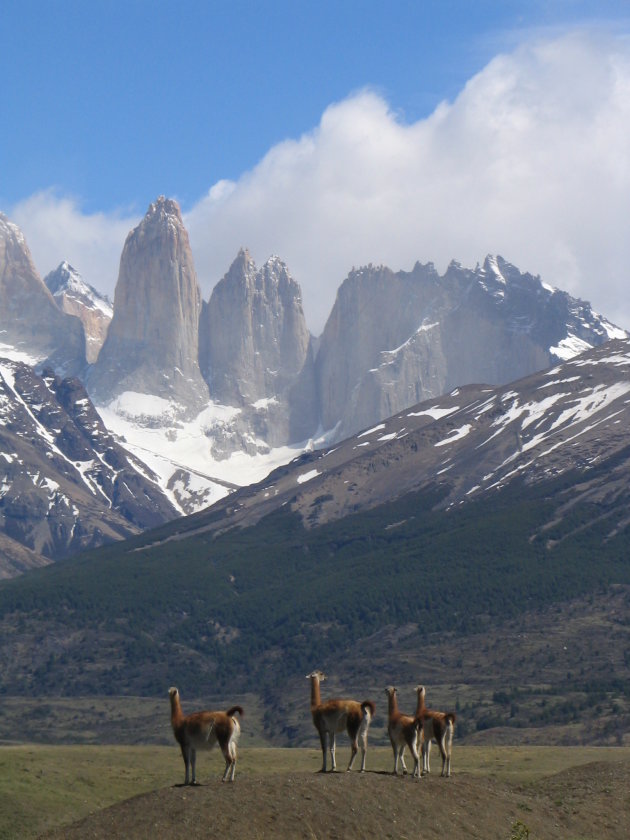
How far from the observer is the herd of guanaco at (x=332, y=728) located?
156ft

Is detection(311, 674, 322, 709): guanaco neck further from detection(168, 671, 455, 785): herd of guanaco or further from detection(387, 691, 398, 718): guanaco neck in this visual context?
detection(387, 691, 398, 718): guanaco neck

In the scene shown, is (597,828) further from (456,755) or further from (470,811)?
(456,755)

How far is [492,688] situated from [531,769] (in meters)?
108

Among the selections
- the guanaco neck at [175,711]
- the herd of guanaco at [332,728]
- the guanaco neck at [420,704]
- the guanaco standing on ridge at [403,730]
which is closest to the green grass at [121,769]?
the guanaco standing on ridge at [403,730]

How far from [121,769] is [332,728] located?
101 ft

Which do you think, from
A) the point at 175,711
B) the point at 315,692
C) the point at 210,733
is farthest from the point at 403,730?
the point at 175,711

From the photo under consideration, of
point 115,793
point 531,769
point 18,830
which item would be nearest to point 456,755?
point 531,769

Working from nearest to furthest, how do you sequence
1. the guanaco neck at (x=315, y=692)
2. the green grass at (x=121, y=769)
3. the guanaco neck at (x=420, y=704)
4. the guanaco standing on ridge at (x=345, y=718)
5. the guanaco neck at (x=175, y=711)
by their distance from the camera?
1. the guanaco neck at (x=175, y=711)
2. the guanaco standing on ridge at (x=345, y=718)
3. the guanaco neck at (x=315, y=692)
4. the guanaco neck at (x=420, y=704)
5. the green grass at (x=121, y=769)

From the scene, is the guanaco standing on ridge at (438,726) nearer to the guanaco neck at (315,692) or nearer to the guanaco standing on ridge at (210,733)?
the guanaco neck at (315,692)

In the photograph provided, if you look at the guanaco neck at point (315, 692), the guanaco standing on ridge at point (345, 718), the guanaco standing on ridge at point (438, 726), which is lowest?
the guanaco standing on ridge at point (438, 726)

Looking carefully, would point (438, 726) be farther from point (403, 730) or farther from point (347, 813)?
point (347, 813)

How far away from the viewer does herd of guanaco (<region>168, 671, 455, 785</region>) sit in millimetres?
47469

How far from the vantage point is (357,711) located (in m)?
49.5

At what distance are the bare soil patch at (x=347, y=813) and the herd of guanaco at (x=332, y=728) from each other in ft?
3.44
